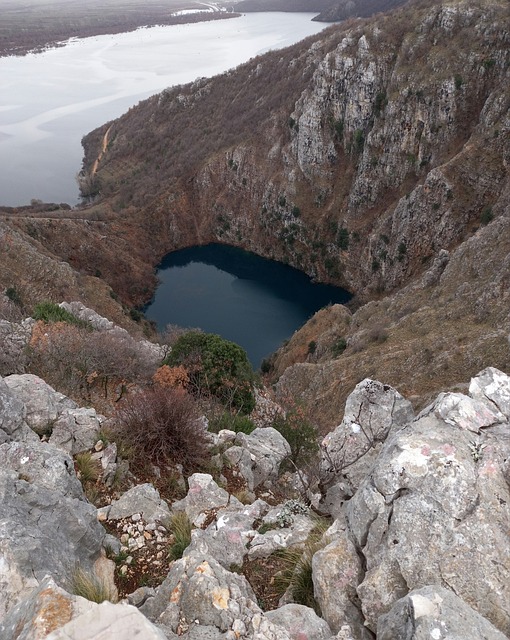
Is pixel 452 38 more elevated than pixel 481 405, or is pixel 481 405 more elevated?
pixel 452 38

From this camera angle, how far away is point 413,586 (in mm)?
6016

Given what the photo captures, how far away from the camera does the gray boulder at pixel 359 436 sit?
11.4m

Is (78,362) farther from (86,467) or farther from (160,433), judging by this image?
(86,467)

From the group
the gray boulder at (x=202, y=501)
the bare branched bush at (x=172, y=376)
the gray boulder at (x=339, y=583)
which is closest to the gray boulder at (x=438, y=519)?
the gray boulder at (x=339, y=583)

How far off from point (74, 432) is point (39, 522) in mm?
5174

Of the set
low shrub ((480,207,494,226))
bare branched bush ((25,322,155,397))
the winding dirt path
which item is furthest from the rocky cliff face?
the winding dirt path

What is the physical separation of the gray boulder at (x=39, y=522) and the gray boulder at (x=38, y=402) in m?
2.77

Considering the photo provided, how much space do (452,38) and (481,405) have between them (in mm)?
73345

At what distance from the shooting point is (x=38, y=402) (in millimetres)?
13234

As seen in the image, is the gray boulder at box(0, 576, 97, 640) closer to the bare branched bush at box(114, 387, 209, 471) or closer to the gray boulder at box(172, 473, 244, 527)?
the gray boulder at box(172, 473, 244, 527)

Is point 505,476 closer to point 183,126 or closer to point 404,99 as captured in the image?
point 404,99

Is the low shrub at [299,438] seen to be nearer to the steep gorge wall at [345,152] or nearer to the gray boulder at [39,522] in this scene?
the gray boulder at [39,522]

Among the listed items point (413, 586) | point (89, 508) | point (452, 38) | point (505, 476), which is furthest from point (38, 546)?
point (452, 38)

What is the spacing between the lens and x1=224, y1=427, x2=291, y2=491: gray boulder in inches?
548
